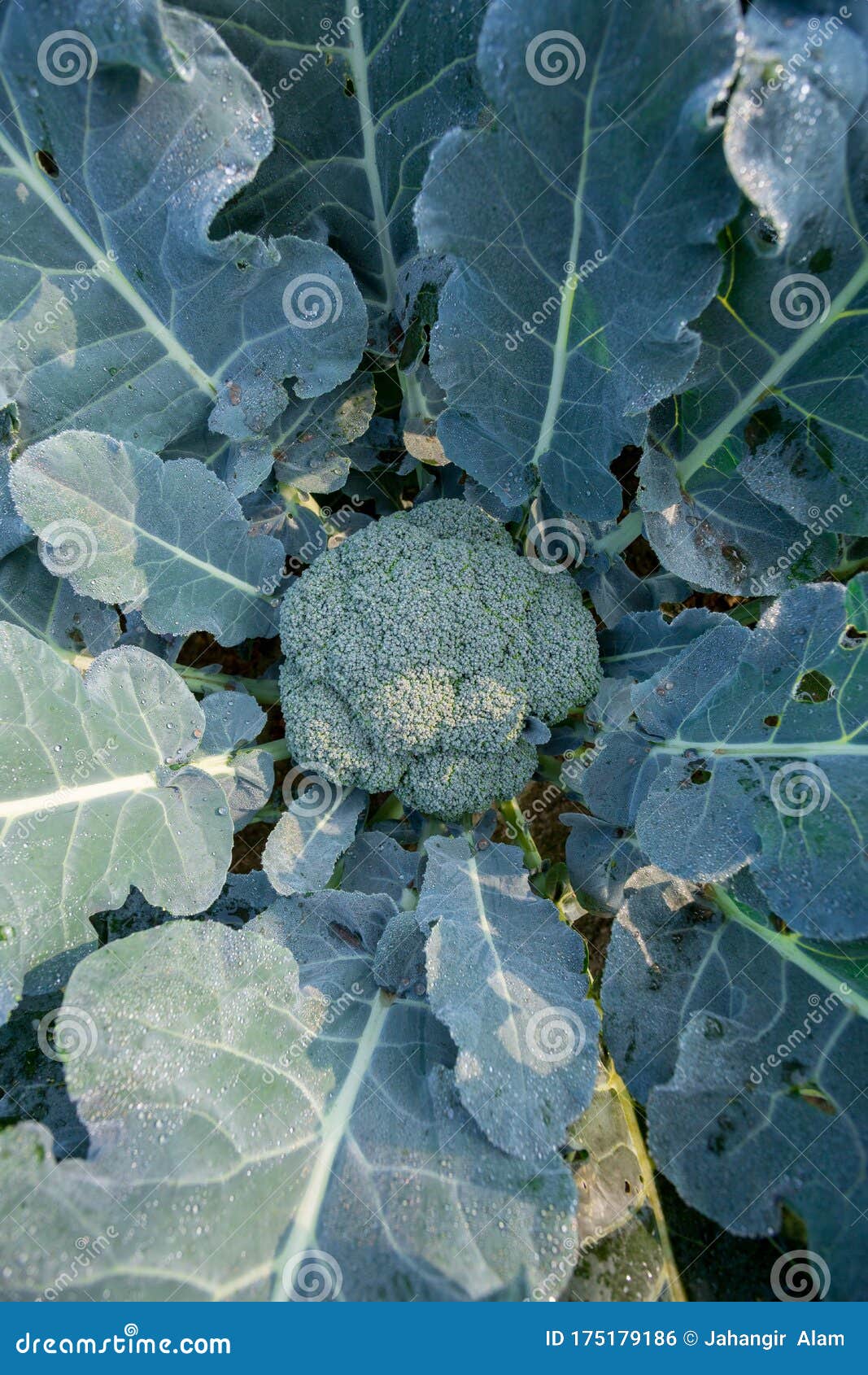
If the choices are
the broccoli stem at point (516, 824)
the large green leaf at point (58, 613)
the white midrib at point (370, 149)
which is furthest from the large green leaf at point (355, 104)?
the broccoli stem at point (516, 824)

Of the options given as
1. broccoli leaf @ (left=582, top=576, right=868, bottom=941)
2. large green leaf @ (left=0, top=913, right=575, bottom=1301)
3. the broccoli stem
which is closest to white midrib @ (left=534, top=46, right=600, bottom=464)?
broccoli leaf @ (left=582, top=576, right=868, bottom=941)

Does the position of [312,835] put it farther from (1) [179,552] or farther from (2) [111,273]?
(2) [111,273]

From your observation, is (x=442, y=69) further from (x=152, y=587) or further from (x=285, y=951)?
(x=285, y=951)

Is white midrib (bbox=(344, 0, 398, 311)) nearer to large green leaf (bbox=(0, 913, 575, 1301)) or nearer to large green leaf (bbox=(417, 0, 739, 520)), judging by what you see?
large green leaf (bbox=(417, 0, 739, 520))

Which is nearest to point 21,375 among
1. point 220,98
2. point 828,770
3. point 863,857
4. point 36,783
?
point 220,98

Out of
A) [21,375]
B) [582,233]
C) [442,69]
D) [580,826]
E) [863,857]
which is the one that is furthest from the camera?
[580,826]

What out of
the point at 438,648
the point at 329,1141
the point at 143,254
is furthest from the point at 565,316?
the point at 329,1141

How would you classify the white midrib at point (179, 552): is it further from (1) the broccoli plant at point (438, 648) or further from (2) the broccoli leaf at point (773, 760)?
(2) the broccoli leaf at point (773, 760)
